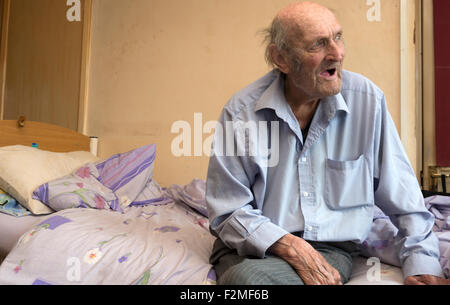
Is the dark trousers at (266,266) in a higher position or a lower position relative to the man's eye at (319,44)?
lower

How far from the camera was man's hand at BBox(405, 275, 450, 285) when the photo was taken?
0.78m

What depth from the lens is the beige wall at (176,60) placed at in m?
2.29

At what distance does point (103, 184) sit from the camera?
1884 millimetres

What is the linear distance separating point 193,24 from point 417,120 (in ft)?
5.56

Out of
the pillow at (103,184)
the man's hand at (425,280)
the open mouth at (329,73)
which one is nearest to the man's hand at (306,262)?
the man's hand at (425,280)

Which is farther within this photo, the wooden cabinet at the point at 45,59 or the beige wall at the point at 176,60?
the wooden cabinet at the point at 45,59

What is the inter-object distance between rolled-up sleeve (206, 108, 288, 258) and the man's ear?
0.71 feet

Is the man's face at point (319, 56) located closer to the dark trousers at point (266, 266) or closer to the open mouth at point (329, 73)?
the open mouth at point (329, 73)

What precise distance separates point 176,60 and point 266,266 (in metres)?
2.05

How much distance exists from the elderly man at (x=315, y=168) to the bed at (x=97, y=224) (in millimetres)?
110
